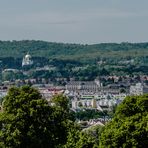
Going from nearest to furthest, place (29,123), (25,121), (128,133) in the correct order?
1. (128,133)
2. (25,121)
3. (29,123)

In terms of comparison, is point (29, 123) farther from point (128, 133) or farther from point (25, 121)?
point (128, 133)

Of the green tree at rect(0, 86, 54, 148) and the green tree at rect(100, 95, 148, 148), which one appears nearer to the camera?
the green tree at rect(100, 95, 148, 148)

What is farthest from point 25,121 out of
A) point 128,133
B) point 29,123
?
point 128,133

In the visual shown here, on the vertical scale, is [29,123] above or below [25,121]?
below

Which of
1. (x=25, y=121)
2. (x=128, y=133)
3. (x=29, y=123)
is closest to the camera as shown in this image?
(x=128, y=133)

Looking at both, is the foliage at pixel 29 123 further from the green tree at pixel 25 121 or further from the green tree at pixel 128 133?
the green tree at pixel 128 133

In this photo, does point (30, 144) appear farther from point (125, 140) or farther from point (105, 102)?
point (105, 102)

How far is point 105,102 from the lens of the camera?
186500 millimetres

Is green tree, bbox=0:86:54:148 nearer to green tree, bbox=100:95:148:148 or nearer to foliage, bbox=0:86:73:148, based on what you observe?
foliage, bbox=0:86:73:148

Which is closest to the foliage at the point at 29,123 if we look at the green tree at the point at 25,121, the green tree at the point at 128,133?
the green tree at the point at 25,121

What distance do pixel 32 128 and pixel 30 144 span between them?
0.86 m

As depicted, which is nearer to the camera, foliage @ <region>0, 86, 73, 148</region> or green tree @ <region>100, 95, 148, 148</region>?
green tree @ <region>100, 95, 148, 148</region>

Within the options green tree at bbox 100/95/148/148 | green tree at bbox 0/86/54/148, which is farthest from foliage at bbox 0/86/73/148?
green tree at bbox 100/95/148/148

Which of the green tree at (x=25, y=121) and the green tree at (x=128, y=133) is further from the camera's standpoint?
the green tree at (x=25, y=121)
